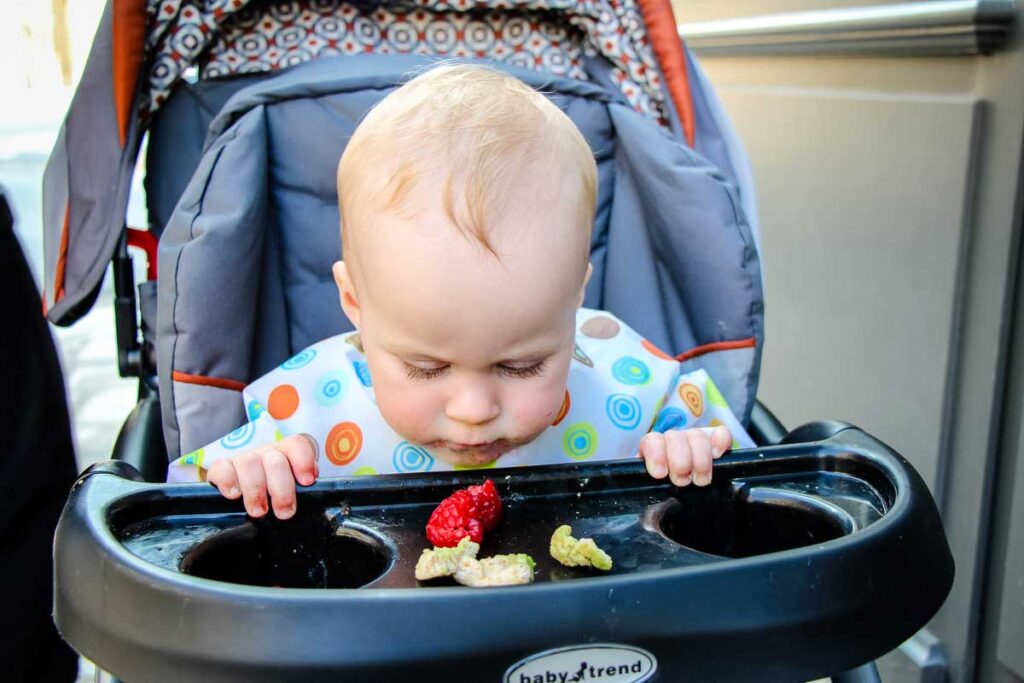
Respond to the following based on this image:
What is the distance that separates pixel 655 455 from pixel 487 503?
0.62 ft

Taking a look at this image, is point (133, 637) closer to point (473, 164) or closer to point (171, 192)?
point (473, 164)

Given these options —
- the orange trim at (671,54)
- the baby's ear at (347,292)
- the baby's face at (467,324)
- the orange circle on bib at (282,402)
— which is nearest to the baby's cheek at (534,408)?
the baby's face at (467,324)

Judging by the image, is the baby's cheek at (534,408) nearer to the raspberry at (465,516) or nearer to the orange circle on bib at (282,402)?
the raspberry at (465,516)

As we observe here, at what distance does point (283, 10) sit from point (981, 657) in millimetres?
1443

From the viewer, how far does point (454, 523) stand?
88 cm

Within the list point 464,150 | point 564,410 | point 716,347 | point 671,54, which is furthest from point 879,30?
point 464,150

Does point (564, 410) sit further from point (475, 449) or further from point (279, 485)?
point (279, 485)

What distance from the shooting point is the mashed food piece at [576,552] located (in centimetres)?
87

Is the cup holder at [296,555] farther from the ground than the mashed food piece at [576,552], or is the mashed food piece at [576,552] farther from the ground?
the mashed food piece at [576,552]

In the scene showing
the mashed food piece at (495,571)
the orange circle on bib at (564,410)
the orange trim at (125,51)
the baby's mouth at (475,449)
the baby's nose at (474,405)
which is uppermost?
the orange trim at (125,51)

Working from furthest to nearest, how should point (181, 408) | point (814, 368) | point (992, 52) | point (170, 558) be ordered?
point (814, 368) < point (992, 52) < point (181, 408) < point (170, 558)

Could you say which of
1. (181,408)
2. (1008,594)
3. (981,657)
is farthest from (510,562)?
(981,657)

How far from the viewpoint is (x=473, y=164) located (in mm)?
978

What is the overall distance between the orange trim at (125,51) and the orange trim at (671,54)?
0.67 m
